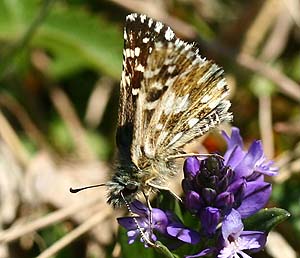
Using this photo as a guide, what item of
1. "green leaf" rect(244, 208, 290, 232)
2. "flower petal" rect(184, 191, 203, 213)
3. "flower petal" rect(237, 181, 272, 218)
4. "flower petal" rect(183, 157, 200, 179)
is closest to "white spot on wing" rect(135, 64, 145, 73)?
"flower petal" rect(183, 157, 200, 179)

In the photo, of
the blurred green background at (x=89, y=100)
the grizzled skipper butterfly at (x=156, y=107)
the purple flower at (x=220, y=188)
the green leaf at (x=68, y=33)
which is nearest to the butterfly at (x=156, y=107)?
the grizzled skipper butterfly at (x=156, y=107)

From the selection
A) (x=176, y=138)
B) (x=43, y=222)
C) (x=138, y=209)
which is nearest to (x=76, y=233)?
(x=43, y=222)

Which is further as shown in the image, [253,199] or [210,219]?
[253,199]

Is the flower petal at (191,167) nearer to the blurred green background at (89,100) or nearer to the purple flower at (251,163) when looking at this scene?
the purple flower at (251,163)

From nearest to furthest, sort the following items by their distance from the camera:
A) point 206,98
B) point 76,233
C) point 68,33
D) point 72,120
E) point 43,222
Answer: point 206,98 → point 76,233 → point 43,222 → point 68,33 → point 72,120

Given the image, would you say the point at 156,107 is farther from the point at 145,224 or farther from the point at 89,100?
the point at 89,100

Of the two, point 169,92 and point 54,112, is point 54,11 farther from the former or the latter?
point 169,92

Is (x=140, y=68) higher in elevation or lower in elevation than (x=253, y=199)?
higher
